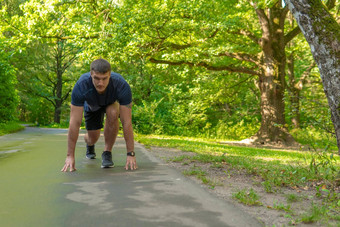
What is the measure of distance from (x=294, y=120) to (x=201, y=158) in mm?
18496

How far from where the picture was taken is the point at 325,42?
390 cm

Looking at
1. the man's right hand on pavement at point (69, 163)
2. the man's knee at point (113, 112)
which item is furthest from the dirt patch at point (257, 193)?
the man's right hand on pavement at point (69, 163)

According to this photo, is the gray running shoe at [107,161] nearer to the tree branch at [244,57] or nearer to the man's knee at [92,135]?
the man's knee at [92,135]

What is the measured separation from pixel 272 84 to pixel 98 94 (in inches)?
486

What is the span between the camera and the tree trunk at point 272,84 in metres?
15.4

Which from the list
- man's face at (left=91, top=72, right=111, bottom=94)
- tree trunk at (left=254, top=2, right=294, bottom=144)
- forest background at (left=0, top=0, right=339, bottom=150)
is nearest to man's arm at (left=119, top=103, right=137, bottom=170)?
man's face at (left=91, top=72, right=111, bottom=94)

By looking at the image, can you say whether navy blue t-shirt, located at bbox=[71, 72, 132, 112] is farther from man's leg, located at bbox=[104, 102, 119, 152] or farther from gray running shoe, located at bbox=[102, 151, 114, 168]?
gray running shoe, located at bbox=[102, 151, 114, 168]

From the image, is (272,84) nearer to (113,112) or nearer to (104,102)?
(113,112)

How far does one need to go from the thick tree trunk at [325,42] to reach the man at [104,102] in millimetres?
2576

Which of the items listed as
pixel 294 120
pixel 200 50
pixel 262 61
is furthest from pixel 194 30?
pixel 294 120

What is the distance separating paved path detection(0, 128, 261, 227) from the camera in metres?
2.71

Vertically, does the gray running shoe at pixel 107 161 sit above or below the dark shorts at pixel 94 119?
below

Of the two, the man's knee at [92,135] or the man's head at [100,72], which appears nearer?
the man's head at [100,72]

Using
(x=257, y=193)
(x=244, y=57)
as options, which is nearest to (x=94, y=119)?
(x=257, y=193)
